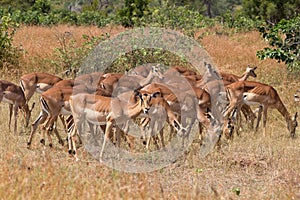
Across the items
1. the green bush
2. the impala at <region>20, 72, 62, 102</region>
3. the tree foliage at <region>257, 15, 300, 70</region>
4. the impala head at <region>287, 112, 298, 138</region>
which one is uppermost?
the tree foliage at <region>257, 15, 300, 70</region>

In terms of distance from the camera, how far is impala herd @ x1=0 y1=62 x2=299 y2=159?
25.1ft

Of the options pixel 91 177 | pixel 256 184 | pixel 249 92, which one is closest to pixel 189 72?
pixel 249 92

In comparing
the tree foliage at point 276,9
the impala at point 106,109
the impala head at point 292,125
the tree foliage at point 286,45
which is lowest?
the tree foliage at point 276,9

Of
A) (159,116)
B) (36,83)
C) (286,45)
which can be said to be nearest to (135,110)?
(159,116)

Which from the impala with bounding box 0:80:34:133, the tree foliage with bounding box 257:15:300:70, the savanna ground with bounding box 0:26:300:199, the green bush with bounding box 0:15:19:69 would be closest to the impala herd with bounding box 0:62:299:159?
the impala with bounding box 0:80:34:133

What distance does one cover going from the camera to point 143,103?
731 cm

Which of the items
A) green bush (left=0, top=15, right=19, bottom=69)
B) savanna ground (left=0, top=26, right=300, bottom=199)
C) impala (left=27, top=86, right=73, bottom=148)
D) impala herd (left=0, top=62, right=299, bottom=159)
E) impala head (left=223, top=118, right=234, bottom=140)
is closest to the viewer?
savanna ground (left=0, top=26, right=300, bottom=199)

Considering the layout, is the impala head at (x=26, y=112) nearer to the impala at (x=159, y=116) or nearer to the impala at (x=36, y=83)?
the impala at (x=36, y=83)

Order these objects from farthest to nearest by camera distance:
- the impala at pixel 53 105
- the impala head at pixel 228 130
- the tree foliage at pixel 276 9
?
the tree foliage at pixel 276 9
the impala head at pixel 228 130
the impala at pixel 53 105

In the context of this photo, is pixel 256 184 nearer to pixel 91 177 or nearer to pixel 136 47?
pixel 91 177

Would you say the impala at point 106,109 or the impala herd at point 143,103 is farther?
the impala herd at point 143,103

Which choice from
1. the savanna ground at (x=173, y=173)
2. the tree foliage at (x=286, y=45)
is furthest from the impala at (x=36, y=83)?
the tree foliage at (x=286, y=45)

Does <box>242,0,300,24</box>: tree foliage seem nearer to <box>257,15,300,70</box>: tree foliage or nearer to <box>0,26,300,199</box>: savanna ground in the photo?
<box>257,15,300,70</box>: tree foliage

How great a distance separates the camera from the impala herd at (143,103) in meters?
7.64
